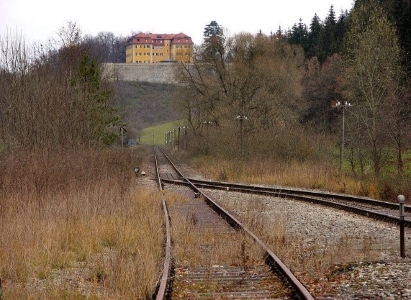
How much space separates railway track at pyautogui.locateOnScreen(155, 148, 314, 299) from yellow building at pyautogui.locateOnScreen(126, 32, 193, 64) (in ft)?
581

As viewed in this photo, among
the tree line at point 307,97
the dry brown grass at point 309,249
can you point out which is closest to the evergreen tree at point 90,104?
the tree line at point 307,97

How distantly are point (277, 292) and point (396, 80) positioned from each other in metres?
28.9

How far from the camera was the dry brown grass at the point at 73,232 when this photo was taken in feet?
25.8

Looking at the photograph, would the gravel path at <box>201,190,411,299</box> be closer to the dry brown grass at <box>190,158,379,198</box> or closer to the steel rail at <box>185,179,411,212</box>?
the steel rail at <box>185,179,411,212</box>

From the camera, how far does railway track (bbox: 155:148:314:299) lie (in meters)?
7.52

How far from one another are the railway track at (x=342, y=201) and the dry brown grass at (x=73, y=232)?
221 inches

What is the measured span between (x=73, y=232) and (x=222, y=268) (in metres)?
3.72

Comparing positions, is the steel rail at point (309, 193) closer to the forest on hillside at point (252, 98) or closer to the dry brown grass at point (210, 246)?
the forest on hillside at point (252, 98)

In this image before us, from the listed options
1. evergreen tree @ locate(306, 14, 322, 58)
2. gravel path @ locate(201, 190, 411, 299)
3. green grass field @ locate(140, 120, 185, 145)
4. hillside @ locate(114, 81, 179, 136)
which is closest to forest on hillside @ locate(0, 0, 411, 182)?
gravel path @ locate(201, 190, 411, 299)

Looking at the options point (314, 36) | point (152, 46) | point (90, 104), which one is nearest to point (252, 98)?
point (90, 104)

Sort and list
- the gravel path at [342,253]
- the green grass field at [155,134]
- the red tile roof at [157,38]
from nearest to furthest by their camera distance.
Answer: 1. the gravel path at [342,253]
2. the green grass field at [155,134]
3. the red tile roof at [157,38]

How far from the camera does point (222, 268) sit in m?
9.23

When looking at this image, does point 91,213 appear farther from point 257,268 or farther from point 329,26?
point 329,26

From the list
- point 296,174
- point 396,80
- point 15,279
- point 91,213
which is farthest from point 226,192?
→ point 15,279
